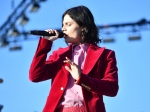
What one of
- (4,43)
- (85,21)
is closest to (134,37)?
(4,43)

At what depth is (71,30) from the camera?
3479 mm

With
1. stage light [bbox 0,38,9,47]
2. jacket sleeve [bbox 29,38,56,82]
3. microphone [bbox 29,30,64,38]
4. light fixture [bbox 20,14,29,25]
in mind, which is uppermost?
light fixture [bbox 20,14,29,25]

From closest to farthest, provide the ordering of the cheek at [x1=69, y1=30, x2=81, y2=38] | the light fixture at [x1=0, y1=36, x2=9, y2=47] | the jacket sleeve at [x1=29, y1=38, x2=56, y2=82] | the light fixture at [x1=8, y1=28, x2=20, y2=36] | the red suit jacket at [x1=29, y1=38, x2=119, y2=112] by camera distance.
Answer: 1. the red suit jacket at [x1=29, y1=38, x2=119, y2=112]
2. the jacket sleeve at [x1=29, y1=38, x2=56, y2=82]
3. the cheek at [x1=69, y1=30, x2=81, y2=38]
4. the light fixture at [x1=8, y1=28, x2=20, y2=36]
5. the light fixture at [x1=0, y1=36, x2=9, y2=47]

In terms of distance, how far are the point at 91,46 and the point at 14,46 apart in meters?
10.1

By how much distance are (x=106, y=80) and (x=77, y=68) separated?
243 mm

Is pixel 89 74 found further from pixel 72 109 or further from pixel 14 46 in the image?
pixel 14 46

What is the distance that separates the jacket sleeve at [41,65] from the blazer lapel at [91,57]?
0.73 feet

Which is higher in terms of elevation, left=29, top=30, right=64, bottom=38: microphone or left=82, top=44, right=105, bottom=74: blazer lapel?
left=29, top=30, right=64, bottom=38: microphone

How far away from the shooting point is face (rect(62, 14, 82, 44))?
136 inches

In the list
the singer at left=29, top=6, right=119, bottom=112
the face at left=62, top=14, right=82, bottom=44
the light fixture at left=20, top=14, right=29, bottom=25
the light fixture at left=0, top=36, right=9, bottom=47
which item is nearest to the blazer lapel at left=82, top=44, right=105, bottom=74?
the singer at left=29, top=6, right=119, bottom=112

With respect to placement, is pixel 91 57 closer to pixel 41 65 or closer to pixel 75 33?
pixel 75 33

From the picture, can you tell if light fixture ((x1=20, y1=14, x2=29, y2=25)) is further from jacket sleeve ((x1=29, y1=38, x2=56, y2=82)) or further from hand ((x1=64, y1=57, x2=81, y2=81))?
hand ((x1=64, y1=57, x2=81, y2=81))

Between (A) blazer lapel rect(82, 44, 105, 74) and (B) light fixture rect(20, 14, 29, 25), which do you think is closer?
(A) blazer lapel rect(82, 44, 105, 74)

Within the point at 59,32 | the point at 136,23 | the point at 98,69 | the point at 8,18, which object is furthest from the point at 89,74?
the point at 136,23
